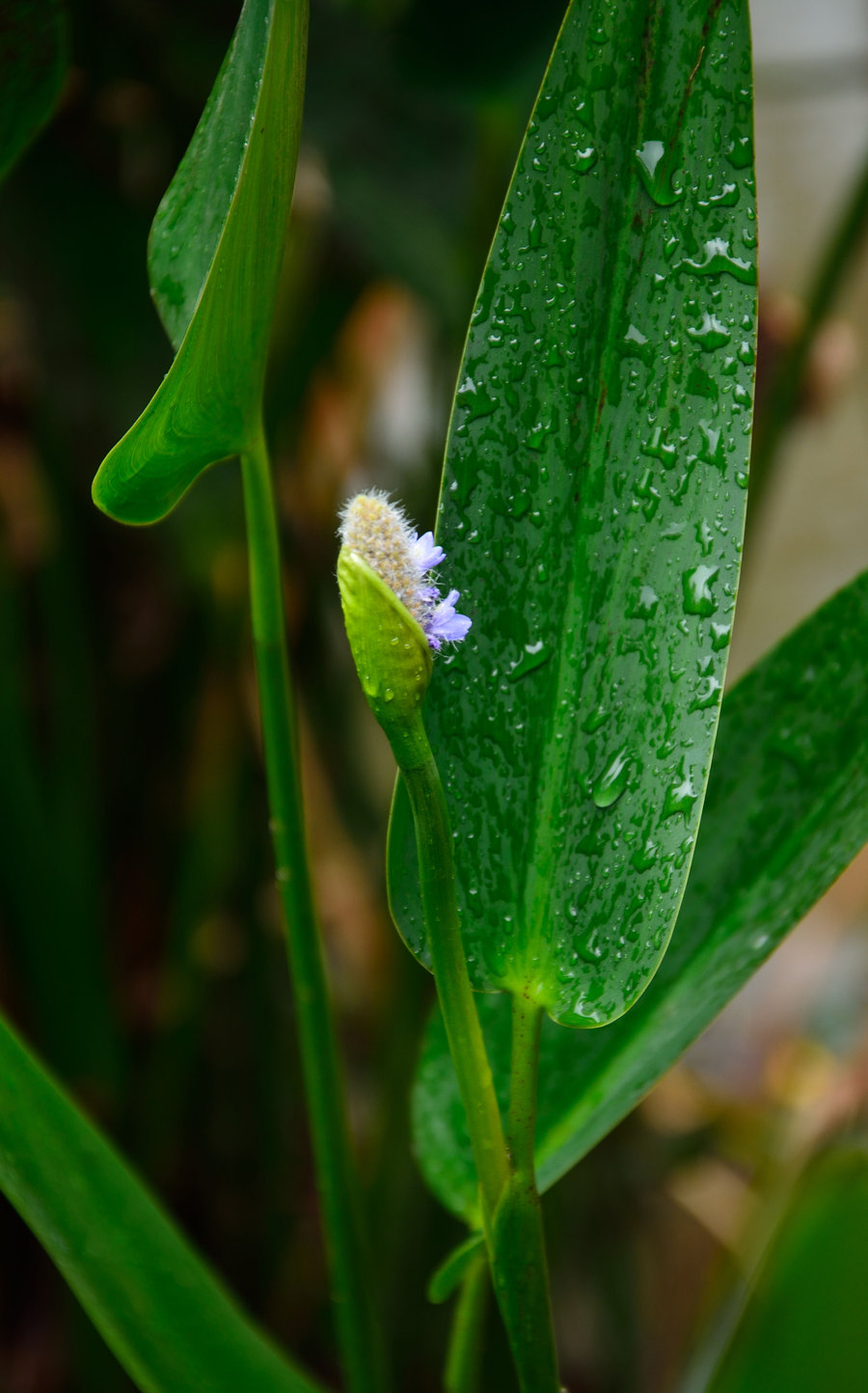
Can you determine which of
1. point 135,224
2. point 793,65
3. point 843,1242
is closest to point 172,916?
point 135,224

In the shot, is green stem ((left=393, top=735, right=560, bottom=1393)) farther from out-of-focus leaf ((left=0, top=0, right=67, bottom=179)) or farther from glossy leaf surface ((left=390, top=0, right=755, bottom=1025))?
out-of-focus leaf ((left=0, top=0, right=67, bottom=179))

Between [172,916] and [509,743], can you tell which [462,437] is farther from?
[172,916]

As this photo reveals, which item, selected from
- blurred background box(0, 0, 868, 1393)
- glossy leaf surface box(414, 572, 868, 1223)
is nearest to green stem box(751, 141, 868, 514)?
blurred background box(0, 0, 868, 1393)

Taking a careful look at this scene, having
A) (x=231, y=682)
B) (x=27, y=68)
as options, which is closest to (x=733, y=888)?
(x=27, y=68)

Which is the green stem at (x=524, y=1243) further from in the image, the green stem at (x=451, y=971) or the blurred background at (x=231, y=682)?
the blurred background at (x=231, y=682)

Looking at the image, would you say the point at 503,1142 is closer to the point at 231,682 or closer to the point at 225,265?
the point at 225,265

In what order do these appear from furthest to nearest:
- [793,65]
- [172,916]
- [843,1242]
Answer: [793,65] < [172,916] < [843,1242]
